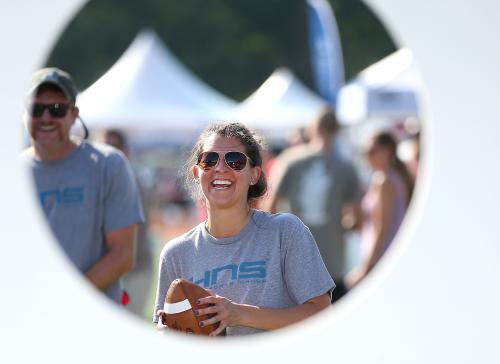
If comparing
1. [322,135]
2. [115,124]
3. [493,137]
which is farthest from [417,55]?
[115,124]

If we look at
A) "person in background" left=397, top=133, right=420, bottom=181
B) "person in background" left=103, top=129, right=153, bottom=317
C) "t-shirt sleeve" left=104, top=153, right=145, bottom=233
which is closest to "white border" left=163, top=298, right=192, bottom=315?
"t-shirt sleeve" left=104, top=153, right=145, bottom=233

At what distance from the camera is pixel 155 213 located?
64.5 feet

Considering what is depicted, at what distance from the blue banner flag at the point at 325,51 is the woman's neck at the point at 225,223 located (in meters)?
10.3

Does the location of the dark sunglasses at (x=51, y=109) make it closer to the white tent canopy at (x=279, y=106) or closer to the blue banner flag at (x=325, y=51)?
the blue banner flag at (x=325, y=51)

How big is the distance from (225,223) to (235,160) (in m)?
0.24

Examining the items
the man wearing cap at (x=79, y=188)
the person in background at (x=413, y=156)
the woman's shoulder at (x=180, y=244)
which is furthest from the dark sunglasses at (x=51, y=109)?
the person in background at (x=413, y=156)

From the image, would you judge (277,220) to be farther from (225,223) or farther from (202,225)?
(202,225)

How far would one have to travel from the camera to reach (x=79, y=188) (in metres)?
3.62

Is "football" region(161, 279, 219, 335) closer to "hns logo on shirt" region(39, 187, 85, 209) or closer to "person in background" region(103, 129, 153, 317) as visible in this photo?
"hns logo on shirt" region(39, 187, 85, 209)

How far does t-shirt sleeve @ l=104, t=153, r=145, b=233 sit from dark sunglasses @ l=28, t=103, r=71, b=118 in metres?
0.28

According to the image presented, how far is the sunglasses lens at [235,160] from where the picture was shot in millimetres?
3191

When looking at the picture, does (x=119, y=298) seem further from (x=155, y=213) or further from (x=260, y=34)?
(x=260, y=34)

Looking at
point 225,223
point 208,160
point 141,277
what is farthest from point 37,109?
point 141,277

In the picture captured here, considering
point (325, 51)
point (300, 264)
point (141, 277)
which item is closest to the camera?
point (300, 264)
